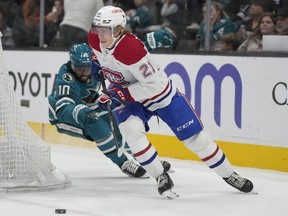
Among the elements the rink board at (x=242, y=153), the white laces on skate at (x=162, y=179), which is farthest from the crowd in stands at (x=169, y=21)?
the white laces on skate at (x=162, y=179)

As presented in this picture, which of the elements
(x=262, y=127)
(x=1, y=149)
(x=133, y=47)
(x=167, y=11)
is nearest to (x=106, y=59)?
(x=133, y=47)

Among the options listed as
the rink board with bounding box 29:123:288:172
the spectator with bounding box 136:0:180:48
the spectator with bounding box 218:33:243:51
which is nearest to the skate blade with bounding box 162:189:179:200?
the rink board with bounding box 29:123:288:172

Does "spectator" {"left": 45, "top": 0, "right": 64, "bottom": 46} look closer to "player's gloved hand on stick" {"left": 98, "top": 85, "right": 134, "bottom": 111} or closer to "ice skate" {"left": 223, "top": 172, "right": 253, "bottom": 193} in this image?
"player's gloved hand on stick" {"left": 98, "top": 85, "right": 134, "bottom": 111}

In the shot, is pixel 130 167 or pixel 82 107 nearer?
pixel 82 107

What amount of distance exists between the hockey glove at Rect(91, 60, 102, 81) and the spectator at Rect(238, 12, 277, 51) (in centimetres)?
144

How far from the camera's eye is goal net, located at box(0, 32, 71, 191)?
16.6 feet

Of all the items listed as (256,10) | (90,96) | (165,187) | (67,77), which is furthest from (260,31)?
(165,187)

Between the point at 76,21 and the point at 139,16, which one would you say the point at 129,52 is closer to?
the point at 139,16

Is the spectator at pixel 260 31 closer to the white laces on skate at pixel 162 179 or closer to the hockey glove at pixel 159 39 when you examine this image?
the hockey glove at pixel 159 39

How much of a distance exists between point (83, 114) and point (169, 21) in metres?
1.70

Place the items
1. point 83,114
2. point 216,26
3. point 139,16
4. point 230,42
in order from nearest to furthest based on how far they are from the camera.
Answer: point 83,114 < point 230,42 < point 216,26 < point 139,16

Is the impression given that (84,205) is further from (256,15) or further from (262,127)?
(256,15)

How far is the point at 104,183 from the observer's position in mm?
5562

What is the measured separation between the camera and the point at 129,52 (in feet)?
15.9
